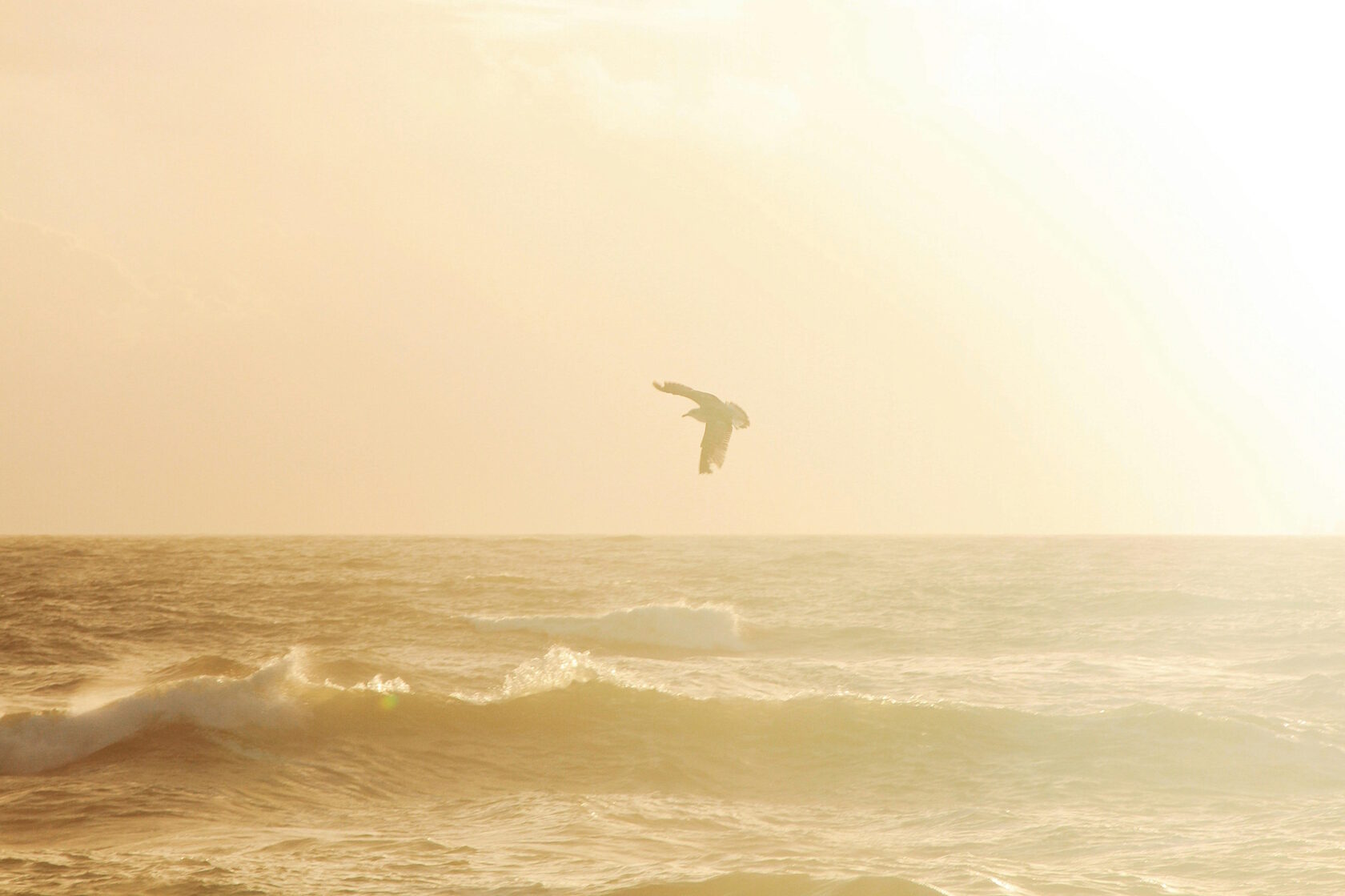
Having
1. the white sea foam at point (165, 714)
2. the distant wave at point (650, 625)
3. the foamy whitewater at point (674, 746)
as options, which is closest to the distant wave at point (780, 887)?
the foamy whitewater at point (674, 746)

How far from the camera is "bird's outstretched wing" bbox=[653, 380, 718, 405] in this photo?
11878 millimetres

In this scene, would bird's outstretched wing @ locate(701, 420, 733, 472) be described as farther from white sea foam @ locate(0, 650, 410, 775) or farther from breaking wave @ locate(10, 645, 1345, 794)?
white sea foam @ locate(0, 650, 410, 775)

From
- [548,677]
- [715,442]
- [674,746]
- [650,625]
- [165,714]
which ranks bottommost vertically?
[165,714]

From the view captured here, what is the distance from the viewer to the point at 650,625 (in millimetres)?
27359

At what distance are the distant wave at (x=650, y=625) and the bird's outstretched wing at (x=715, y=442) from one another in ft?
43.9

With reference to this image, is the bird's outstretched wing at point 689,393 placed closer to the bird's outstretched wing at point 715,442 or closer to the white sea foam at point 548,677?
the bird's outstretched wing at point 715,442

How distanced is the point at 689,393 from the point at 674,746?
583cm

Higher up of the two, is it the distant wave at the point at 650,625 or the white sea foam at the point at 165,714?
the distant wave at the point at 650,625

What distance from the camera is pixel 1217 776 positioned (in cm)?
1429

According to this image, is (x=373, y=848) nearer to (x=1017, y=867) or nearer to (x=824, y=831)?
(x=824, y=831)

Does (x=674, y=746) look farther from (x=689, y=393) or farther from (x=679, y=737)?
(x=689, y=393)

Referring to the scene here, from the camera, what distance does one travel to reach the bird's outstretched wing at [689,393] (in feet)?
39.0

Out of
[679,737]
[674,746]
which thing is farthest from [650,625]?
[674,746]

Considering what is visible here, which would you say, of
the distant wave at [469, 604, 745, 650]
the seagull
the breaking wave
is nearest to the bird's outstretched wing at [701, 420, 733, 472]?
the seagull
